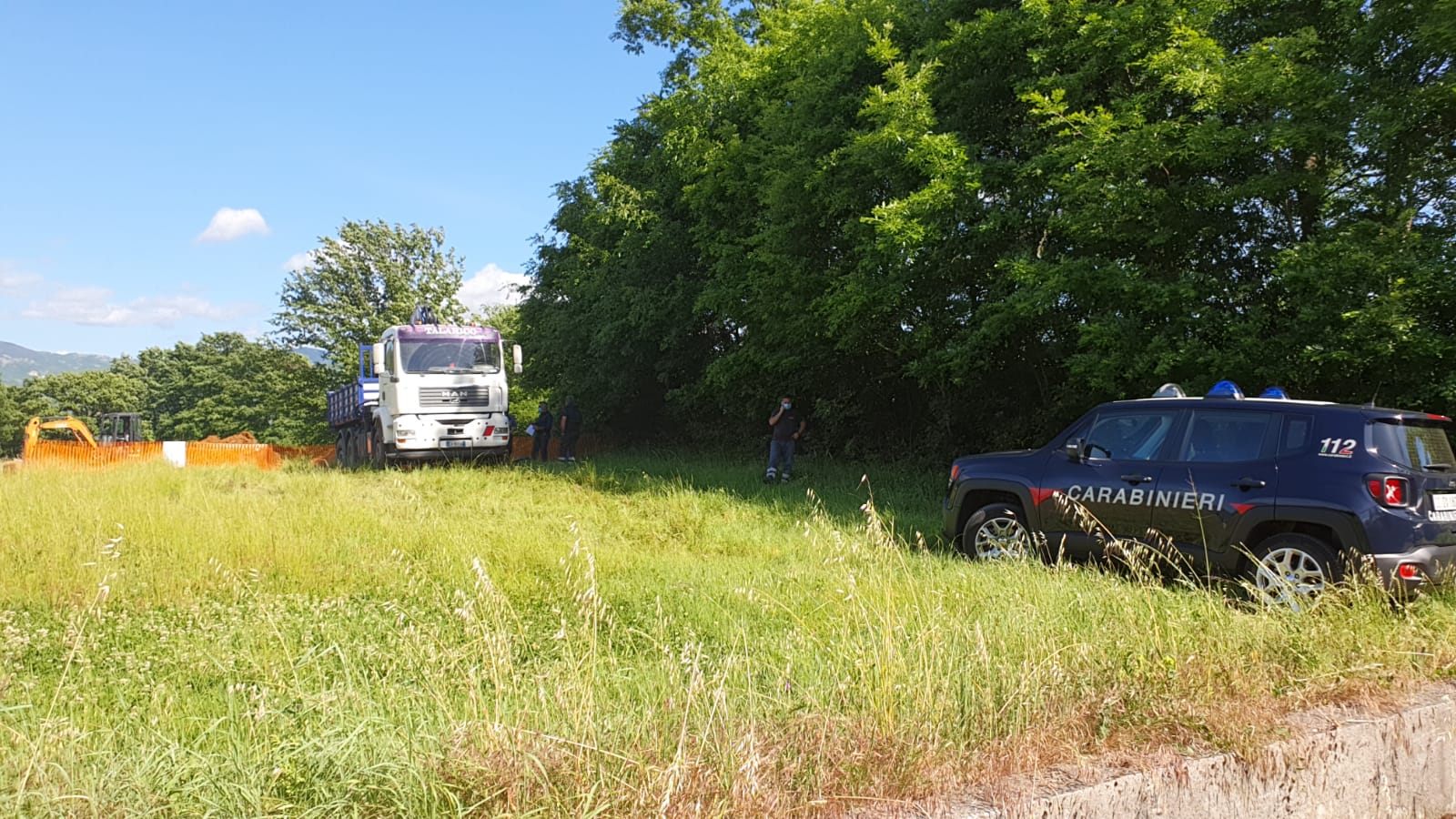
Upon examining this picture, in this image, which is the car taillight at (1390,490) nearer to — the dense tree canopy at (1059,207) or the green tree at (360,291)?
the dense tree canopy at (1059,207)

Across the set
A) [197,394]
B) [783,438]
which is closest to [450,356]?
[783,438]

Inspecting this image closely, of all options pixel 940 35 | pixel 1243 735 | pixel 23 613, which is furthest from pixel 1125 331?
pixel 23 613

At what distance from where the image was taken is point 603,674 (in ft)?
13.7

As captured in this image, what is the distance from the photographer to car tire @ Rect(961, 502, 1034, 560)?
7.78 meters

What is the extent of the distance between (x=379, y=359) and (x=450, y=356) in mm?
1505

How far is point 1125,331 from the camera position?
1105 cm

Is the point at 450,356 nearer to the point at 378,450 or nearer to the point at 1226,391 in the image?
the point at 378,450

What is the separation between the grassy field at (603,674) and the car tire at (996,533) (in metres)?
0.46

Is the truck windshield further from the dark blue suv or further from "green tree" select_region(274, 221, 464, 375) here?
"green tree" select_region(274, 221, 464, 375)

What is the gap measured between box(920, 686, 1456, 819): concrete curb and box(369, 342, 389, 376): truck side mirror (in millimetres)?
18231

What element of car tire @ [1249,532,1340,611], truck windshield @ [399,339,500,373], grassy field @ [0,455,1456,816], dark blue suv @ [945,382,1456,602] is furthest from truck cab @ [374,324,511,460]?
car tire @ [1249,532,1340,611]

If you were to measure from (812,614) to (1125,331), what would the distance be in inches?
300

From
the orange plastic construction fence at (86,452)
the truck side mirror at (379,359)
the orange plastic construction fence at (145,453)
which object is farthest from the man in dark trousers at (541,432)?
the orange plastic construction fence at (86,452)

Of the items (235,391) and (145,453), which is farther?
(235,391)
